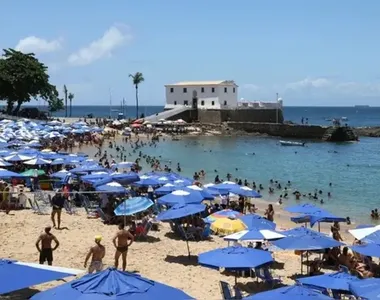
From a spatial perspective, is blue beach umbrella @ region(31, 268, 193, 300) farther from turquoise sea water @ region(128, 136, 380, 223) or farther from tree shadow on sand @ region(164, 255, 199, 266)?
turquoise sea water @ region(128, 136, 380, 223)

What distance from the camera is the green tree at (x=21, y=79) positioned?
72.9 meters

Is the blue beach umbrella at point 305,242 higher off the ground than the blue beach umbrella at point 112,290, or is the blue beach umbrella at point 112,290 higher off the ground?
the blue beach umbrella at point 112,290

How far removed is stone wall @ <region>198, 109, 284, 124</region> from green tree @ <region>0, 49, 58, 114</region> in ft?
74.1

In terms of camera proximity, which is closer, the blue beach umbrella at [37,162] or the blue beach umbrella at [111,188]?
the blue beach umbrella at [111,188]

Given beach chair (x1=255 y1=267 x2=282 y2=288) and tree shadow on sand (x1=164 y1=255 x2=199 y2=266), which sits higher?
beach chair (x1=255 y1=267 x2=282 y2=288)

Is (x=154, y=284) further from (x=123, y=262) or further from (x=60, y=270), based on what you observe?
(x=123, y=262)

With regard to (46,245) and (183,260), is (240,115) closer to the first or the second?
(183,260)

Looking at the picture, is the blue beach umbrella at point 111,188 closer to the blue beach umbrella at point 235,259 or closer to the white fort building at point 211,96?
the blue beach umbrella at point 235,259

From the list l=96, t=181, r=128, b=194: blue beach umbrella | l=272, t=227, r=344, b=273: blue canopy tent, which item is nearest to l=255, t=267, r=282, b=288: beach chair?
l=272, t=227, r=344, b=273: blue canopy tent

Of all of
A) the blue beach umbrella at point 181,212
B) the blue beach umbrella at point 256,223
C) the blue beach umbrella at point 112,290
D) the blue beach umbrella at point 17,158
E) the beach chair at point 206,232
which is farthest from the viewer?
the blue beach umbrella at point 17,158

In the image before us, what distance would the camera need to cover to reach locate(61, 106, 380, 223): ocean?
32.7 m

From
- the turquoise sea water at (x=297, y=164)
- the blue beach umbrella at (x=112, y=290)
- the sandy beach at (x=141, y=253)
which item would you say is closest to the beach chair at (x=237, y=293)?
the sandy beach at (x=141, y=253)

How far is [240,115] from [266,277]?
229 feet

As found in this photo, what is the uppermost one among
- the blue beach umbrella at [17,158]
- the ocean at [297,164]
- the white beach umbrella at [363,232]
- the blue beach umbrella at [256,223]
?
the blue beach umbrella at [17,158]
